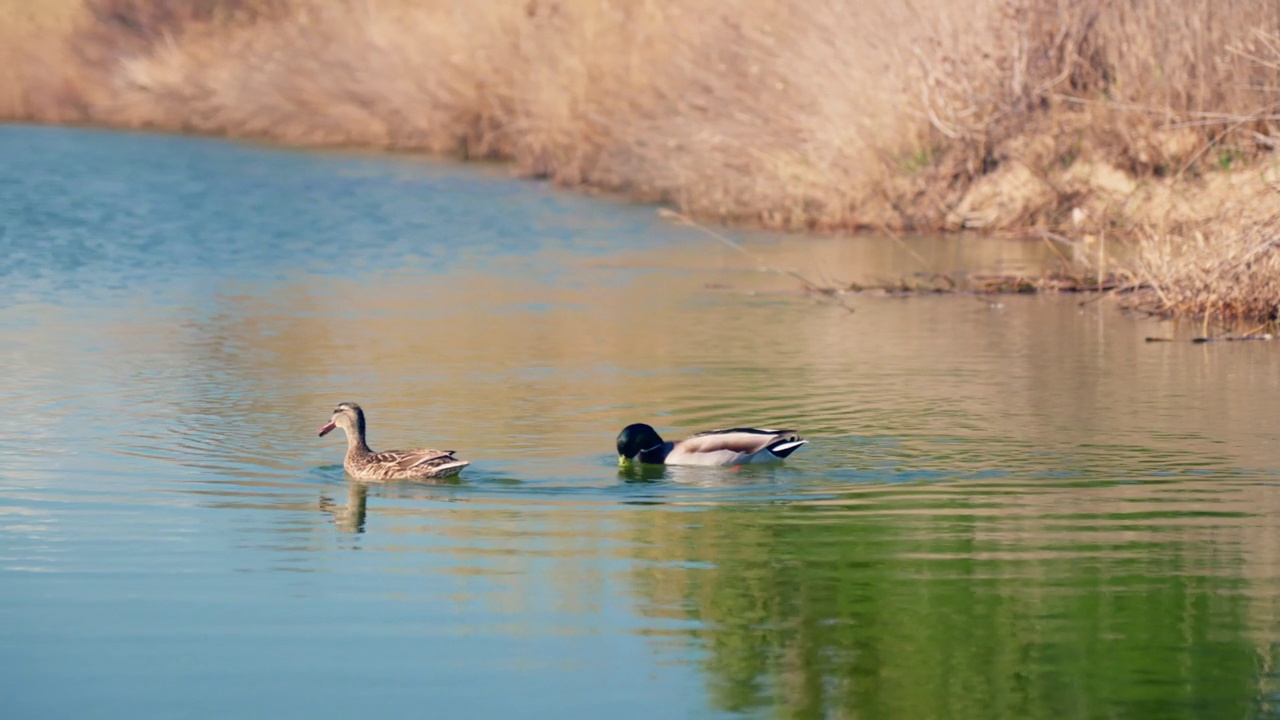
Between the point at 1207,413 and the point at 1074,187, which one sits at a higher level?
the point at 1074,187

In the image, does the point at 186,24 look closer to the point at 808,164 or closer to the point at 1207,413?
the point at 808,164

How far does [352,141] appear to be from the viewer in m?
38.3

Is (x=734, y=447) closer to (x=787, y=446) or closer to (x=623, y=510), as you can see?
(x=787, y=446)

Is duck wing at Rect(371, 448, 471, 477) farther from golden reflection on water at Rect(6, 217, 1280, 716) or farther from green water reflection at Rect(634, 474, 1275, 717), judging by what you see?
green water reflection at Rect(634, 474, 1275, 717)

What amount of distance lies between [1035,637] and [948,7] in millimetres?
16537

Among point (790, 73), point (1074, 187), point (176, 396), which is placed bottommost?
point (176, 396)

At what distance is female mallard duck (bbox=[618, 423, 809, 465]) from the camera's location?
10.5 meters

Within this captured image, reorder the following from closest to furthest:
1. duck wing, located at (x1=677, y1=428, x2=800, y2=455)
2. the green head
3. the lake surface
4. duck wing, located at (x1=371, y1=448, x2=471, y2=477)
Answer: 1. the lake surface
2. duck wing, located at (x1=371, y1=448, x2=471, y2=477)
3. duck wing, located at (x1=677, y1=428, x2=800, y2=455)
4. the green head

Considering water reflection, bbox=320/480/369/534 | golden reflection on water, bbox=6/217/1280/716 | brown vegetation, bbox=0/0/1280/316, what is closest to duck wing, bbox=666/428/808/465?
golden reflection on water, bbox=6/217/1280/716

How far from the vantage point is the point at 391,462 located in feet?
33.7

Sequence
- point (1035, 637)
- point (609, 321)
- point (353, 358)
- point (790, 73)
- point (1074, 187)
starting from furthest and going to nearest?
1. point (790, 73)
2. point (1074, 187)
3. point (609, 321)
4. point (353, 358)
5. point (1035, 637)

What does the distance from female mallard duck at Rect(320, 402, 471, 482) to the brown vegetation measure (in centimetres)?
662

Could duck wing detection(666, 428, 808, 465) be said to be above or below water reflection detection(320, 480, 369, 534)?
above

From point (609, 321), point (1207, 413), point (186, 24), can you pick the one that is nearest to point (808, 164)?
point (609, 321)
